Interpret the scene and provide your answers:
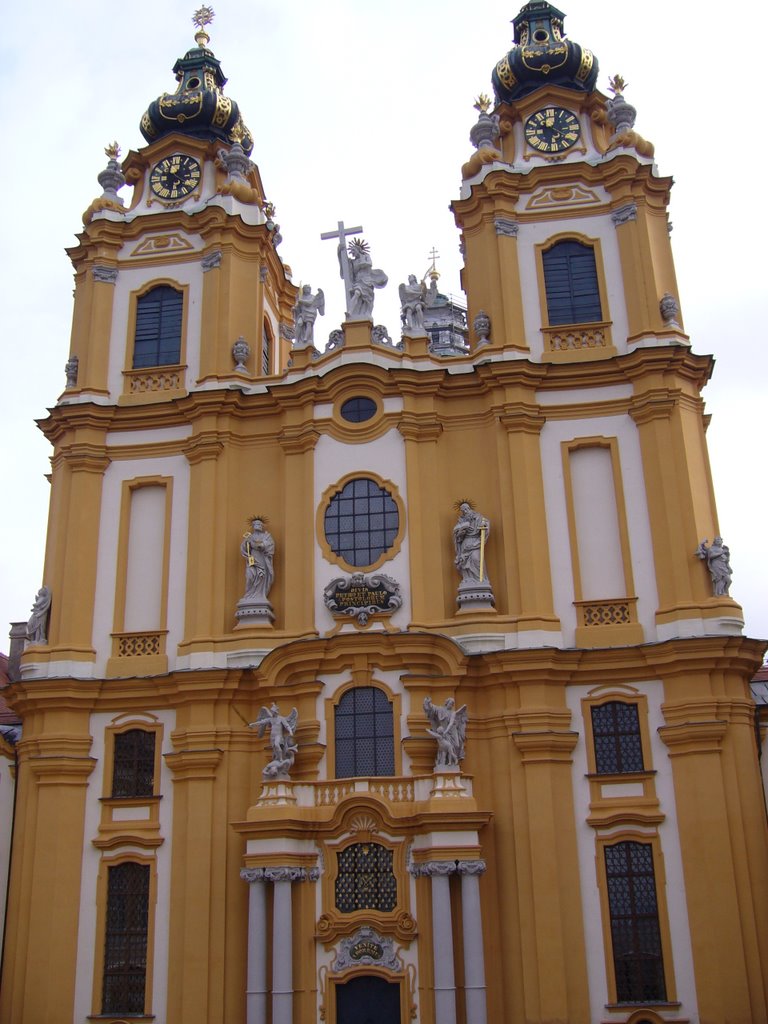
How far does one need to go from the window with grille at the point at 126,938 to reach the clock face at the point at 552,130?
15.5 m

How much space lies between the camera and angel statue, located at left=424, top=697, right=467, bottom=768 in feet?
56.9

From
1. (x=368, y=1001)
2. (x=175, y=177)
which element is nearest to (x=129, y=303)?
(x=175, y=177)

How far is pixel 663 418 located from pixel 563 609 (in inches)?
150

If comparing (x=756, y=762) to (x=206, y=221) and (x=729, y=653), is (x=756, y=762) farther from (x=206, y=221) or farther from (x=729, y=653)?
(x=206, y=221)

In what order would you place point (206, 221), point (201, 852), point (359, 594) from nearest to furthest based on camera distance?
1. point (201, 852)
2. point (359, 594)
3. point (206, 221)

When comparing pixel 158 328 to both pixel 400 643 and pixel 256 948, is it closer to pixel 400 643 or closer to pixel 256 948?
pixel 400 643

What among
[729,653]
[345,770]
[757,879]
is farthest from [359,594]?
[757,879]

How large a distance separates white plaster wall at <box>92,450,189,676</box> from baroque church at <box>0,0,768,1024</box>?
0.06 meters

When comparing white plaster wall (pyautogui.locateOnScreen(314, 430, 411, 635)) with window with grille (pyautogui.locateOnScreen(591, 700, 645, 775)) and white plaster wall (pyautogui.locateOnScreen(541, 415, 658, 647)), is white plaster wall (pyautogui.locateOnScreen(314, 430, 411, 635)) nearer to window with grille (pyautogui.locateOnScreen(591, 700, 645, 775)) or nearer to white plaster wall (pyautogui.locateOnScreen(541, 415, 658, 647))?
white plaster wall (pyautogui.locateOnScreen(541, 415, 658, 647))

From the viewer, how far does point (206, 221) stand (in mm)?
22766

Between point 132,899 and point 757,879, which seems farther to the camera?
point 132,899

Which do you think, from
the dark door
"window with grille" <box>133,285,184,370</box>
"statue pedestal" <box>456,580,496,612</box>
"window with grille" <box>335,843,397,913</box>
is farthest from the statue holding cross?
the dark door

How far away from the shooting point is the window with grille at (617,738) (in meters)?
17.9

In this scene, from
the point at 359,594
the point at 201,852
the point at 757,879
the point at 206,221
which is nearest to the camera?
the point at 757,879
